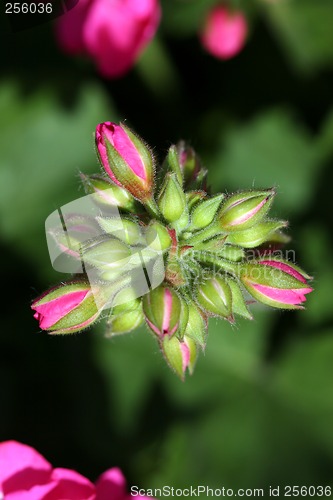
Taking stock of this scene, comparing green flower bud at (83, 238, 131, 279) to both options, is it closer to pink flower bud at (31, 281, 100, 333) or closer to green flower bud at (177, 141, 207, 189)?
pink flower bud at (31, 281, 100, 333)

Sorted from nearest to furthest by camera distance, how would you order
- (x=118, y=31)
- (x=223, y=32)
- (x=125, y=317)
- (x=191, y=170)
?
(x=125, y=317)
(x=191, y=170)
(x=118, y=31)
(x=223, y=32)

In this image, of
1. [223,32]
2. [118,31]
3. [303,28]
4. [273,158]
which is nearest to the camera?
[118,31]

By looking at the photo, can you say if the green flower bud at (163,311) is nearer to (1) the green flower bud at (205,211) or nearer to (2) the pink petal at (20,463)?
(1) the green flower bud at (205,211)

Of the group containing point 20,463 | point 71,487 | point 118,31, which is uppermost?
point 118,31

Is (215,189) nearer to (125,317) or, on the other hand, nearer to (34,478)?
(125,317)

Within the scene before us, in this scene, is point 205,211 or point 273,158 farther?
point 273,158

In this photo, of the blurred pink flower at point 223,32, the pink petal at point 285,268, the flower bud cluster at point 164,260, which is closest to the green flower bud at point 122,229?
the flower bud cluster at point 164,260

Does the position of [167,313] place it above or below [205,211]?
below

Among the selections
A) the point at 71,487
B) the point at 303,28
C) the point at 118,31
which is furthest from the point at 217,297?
the point at 303,28

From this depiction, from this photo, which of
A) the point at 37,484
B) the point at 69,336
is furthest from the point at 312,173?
the point at 37,484
